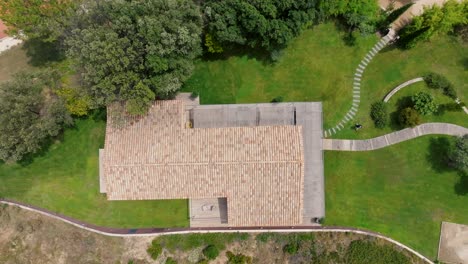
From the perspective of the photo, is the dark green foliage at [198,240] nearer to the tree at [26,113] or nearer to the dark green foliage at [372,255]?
the dark green foliage at [372,255]

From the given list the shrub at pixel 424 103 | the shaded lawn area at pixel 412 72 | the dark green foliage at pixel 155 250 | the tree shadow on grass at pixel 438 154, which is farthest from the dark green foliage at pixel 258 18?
the dark green foliage at pixel 155 250

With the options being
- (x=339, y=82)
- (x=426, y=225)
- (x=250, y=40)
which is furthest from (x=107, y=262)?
(x=426, y=225)

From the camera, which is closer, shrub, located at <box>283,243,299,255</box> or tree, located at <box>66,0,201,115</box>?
tree, located at <box>66,0,201,115</box>

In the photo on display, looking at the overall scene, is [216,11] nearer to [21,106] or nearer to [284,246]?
[21,106]

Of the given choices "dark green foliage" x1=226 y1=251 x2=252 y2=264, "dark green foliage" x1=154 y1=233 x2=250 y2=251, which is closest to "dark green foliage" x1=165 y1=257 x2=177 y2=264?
"dark green foliage" x1=154 y1=233 x2=250 y2=251

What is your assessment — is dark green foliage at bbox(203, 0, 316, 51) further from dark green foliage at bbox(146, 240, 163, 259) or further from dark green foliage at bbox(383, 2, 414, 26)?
dark green foliage at bbox(146, 240, 163, 259)
